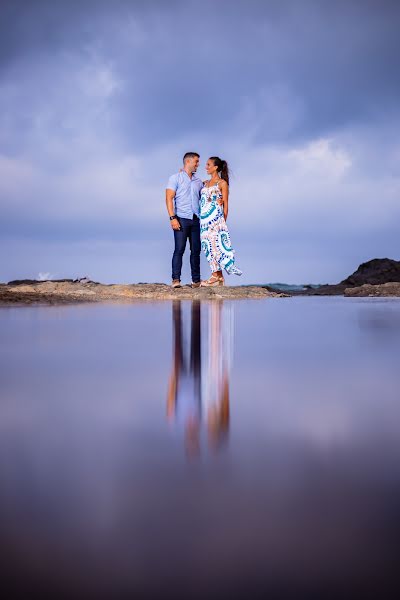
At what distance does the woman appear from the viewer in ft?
25.5

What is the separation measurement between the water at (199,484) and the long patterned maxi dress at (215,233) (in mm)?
6824

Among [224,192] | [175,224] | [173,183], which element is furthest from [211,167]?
[175,224]

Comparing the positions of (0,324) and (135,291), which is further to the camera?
(135,291)

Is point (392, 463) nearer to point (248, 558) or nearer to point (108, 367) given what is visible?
point (248, 558)

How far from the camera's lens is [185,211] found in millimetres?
7715

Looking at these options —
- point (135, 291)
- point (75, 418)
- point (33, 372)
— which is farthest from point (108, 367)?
point (135, 291)

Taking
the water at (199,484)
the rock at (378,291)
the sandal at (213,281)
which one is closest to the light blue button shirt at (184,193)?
the sandal at (213,281)

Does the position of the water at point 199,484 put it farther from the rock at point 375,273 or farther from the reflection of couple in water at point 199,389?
the rock at point 375,273

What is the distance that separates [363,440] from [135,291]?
6.71 meters

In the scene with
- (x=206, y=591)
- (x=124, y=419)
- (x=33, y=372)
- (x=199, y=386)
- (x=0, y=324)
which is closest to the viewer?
(x=206, y=591)

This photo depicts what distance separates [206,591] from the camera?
13.3 inches

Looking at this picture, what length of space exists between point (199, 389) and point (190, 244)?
23.0 feet

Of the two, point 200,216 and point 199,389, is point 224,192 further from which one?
point 199,389

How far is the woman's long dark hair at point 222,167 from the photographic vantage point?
774 cm
